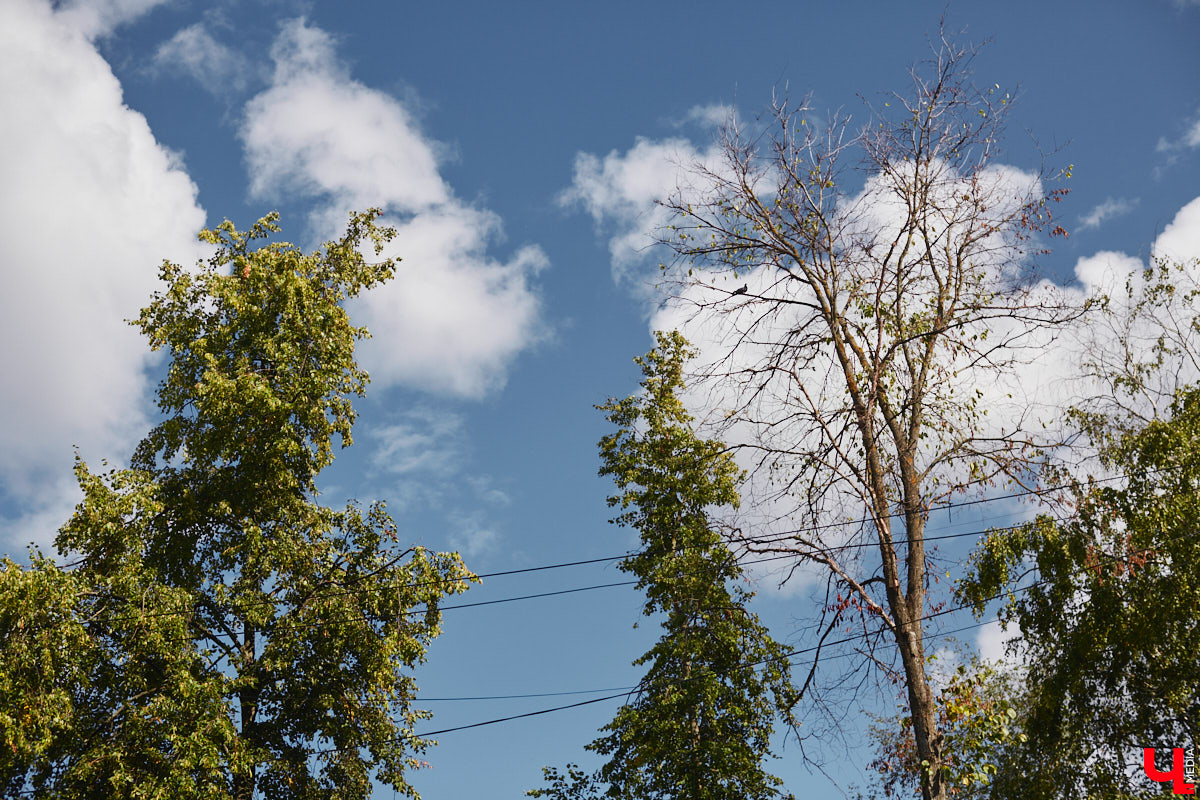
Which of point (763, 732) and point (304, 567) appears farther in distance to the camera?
point (763, 732)

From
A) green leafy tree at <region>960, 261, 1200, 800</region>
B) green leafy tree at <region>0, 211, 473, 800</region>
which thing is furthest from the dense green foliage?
green leafy tree at <region>0, 211, 473, 800</region>

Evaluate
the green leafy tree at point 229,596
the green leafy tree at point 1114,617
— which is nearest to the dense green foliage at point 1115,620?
the green leafy tree at point 1114,617

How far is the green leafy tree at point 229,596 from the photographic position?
48.5 ft

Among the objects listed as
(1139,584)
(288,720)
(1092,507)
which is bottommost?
(288,720)

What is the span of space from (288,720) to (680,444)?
1126cm

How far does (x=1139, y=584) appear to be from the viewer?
52.4 ft

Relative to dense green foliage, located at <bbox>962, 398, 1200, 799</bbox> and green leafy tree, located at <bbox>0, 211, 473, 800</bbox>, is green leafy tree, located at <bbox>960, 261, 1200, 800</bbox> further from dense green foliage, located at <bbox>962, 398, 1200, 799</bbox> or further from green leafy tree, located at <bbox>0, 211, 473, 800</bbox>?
green leafy tree, located at <bbox>0, 211, 473, 800</bbox>

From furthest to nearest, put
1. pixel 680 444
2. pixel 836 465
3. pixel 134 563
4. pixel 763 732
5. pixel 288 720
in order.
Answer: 1. pixel 680 444
2. pixel 763 732
3. pixel 288 720
4. pixel 134 563
5. pixel 836 465

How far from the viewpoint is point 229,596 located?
16.9 meters

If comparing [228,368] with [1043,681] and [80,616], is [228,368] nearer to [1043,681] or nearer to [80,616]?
[80,616]

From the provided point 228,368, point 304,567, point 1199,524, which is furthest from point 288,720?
point 1199,524

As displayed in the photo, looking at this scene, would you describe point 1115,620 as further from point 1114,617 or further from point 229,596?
point 229,596

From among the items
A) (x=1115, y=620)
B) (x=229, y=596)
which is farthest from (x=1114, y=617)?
(x=229, y=596)

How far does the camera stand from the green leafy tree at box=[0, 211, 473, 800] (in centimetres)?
1479
